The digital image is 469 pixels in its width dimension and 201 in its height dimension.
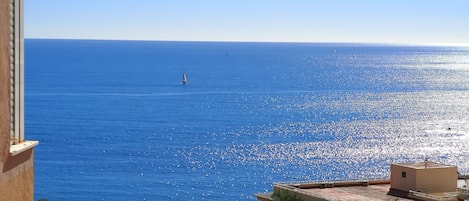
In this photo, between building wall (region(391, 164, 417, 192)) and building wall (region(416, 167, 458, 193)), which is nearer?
building wall (region(416, 167, 458, 193))

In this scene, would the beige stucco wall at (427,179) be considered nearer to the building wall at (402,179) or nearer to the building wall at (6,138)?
the building wall at (402,179)

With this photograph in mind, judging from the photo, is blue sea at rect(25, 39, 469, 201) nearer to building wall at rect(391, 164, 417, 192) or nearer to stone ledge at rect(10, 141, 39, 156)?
building wall at rect(391, 164, 417, 192)

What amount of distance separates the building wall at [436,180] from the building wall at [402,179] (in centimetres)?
25

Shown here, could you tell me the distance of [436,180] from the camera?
29.6 metres

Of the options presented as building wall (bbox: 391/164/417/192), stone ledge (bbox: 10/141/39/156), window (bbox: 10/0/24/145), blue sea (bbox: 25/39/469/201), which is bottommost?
blue sea (bbox: 25/39/469/201)

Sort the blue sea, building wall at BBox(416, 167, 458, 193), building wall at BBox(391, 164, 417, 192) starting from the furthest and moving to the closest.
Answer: the blue sea → building wall at BBox(391, 164, 417, 192) → building wall at BBox(416, 167, 458, 193)

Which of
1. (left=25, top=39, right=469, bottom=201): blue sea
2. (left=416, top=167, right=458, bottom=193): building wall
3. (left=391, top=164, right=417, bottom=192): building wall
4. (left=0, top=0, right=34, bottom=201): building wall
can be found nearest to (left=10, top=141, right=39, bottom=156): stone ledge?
(left=0, top=0, right=34, bottom=201): building wall

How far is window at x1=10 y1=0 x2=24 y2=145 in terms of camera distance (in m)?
7.77

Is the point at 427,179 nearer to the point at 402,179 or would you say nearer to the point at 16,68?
the point at 402,179

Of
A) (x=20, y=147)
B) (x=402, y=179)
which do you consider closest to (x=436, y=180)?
(x=402, y=179)

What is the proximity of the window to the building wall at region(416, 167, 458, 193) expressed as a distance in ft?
75.0

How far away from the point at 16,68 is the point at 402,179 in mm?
23705

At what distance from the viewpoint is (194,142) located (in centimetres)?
9475

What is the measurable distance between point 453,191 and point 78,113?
3677 inches
